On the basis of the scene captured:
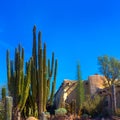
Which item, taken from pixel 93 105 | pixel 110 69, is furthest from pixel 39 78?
pixel 110 69

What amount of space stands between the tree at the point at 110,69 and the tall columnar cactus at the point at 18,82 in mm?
14298

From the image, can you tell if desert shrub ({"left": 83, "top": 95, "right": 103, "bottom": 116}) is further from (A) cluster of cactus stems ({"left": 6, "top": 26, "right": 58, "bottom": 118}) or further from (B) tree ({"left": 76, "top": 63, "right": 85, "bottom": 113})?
(A) cluster of cactus stems ({"left": 6, "top": 26, "right": 58, "bottom": 118})

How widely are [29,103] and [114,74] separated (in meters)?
13.6

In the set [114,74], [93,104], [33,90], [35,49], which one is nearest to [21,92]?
[33,90]

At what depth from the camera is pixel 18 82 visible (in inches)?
862

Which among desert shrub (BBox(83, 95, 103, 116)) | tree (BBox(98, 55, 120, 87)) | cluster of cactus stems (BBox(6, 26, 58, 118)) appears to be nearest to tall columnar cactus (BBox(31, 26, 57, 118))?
cluster of cactus stems (BBox(6, 26, 58, 118))

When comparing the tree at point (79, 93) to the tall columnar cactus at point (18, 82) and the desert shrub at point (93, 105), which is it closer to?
the desert shrub at point (93, 105)

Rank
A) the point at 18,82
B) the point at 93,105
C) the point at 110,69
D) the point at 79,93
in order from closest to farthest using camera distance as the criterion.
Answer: the point at 18,82
the point at 93,105
the point at 79,93
the point at 110,69

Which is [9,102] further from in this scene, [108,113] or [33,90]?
[108,113]

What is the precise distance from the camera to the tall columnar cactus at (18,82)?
22000 millimetres

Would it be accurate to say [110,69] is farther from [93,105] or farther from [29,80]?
[29,80]

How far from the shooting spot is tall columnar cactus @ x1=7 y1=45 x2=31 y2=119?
2200cm

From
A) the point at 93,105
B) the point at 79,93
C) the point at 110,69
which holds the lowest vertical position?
the point at 93,105

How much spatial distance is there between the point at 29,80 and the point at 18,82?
2.69ft
